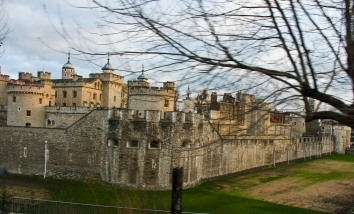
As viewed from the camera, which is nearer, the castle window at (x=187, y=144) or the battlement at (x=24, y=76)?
the castle window at (x=187, y=144)

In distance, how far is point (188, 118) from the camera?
1931 cm

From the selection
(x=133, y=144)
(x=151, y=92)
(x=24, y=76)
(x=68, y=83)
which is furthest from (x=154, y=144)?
(x=24, y=76)

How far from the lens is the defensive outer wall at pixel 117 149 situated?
18406 mm

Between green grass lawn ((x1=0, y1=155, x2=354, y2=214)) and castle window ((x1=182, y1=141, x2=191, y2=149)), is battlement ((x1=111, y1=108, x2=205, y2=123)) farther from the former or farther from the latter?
green grass lawn ((x1=0, y1=155, x2=354, y2=214))

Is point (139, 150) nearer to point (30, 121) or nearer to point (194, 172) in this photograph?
point (194, 172)

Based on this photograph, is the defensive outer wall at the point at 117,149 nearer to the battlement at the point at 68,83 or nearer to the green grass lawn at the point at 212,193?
the green grass lawn at the point at 212,193

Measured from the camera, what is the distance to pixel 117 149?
18594 mm

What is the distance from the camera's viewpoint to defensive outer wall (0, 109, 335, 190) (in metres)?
18.4

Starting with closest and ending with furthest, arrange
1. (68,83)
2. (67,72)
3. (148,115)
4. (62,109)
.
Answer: (148,115)
(62,109)
(68,83)
(67,72)

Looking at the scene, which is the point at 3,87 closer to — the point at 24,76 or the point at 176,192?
the point at 24,76

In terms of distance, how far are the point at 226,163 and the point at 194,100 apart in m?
21.1

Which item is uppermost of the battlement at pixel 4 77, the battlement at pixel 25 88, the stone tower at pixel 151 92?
the battlement at pixel 4 77

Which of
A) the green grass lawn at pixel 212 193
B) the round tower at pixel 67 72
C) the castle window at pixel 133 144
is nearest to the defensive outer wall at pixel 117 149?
the castle window at pixel 133 144

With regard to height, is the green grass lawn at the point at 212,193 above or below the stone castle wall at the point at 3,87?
below
